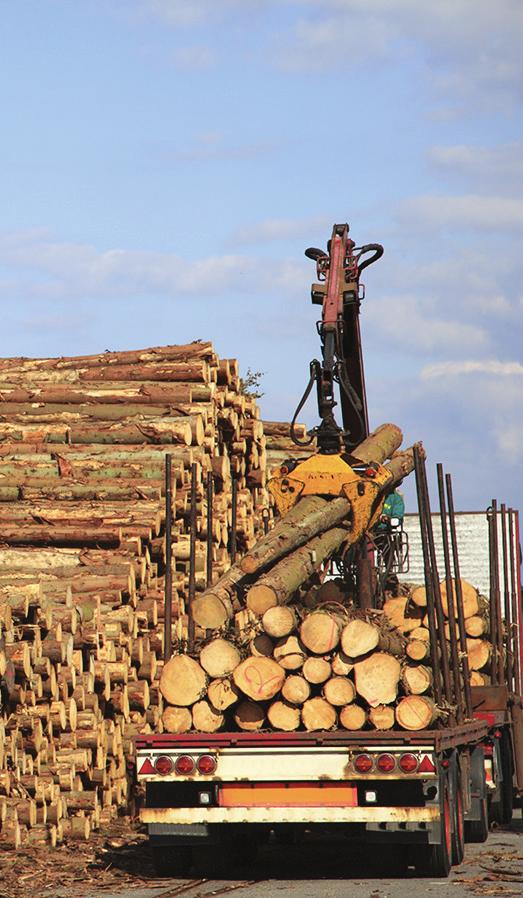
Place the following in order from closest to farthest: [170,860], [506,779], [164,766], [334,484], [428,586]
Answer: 1. [164,766]
2. [170,860]
3. [428,586]
4. [334,484]
5. [506,779]

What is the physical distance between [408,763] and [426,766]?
5.6 inches

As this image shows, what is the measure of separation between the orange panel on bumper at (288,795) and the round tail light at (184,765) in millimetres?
285

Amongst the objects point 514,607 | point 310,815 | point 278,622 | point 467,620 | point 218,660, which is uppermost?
point 514,607

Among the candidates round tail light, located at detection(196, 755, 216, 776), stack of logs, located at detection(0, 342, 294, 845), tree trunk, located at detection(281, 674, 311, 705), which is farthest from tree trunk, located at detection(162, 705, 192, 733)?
stack of logs, located at detection(0, 342, 294, 845)

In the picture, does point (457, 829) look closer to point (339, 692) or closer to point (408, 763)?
point (408, 763)

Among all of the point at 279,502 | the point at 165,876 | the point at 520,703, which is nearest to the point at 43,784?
the point at 165,876

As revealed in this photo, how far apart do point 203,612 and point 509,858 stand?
11.9ft

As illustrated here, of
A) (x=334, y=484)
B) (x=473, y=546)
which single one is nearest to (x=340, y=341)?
(x=334, y=484)

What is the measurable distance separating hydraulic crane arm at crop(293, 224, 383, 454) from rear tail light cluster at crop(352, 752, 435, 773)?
13.2 feet

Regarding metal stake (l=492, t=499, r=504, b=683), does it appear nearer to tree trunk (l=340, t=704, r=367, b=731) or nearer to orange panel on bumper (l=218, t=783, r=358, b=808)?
tree trunk (l=340, t=704, r=367, b=731)

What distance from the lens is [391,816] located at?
1124 cm

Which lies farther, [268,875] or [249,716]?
[268,875]

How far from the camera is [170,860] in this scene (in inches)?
480

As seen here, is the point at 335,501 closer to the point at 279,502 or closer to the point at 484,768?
the point at 279,502
